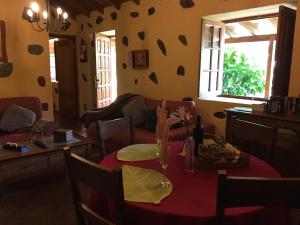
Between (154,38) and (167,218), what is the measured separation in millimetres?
3740

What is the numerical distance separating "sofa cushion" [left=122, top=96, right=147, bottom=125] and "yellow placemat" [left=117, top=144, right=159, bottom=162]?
2031 millimetres

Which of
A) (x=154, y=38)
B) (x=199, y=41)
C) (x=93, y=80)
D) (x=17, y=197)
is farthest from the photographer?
(x=93, y=80)

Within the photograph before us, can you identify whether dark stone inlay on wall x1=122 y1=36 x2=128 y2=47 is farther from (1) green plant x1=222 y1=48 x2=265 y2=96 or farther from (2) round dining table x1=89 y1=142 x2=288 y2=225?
(2) round dining table x1=89 y1=142 x2=288 y2=225

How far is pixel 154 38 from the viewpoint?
439 cm

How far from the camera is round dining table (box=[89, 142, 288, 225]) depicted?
1.05m

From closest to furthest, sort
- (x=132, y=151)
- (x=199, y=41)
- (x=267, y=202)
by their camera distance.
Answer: (x=267, y=202), (x=132, y=151), (x=199, y=41)

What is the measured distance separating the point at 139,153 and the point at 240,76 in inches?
114

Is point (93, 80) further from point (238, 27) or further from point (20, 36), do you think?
point (238, 27)

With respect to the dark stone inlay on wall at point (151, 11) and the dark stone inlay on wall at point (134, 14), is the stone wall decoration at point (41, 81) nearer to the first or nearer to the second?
the dark stone inlay on wall at point (134, 14)

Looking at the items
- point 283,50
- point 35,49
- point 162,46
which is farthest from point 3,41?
point 283,50

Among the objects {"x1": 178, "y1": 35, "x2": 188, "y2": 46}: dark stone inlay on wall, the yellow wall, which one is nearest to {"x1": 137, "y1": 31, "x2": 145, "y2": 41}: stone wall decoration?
{"x1": 178, "y1": 35, "x2": 188, "y2": 46}: dark stone inlay on wall

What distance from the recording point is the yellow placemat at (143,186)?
1.17 meters

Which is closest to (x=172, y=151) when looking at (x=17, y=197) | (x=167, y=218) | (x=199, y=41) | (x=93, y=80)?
(x=167, y=218)

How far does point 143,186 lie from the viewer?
128cm
